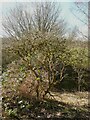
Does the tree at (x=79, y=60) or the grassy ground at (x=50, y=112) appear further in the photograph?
the tree at (x=79, y=60)

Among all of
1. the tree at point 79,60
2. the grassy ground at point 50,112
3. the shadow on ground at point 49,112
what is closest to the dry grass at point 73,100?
the grassy ground at point 50,112

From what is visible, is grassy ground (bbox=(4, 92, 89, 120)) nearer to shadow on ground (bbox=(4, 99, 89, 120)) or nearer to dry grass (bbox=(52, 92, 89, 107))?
shadow on ground (bbox=(4, 99, 89, 120))

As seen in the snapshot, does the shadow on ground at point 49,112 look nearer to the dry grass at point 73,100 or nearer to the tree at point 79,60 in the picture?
the dry grass at point 73,100

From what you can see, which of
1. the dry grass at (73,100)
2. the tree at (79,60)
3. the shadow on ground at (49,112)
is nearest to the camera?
the shadow on ground at (49,112)

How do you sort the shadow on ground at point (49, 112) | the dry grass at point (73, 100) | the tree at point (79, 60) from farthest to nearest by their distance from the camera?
the tree at point (79, 60) < the dry grass at point (73, 100) < the shadow on ground at point (49, 112)

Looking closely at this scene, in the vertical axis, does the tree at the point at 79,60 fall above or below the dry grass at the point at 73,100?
above

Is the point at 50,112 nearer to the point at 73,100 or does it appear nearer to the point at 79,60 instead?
the point at 73,100

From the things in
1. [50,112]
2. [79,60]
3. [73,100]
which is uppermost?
[79,60]

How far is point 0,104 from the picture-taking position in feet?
22.0

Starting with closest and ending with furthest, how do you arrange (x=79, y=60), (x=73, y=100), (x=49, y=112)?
(x=49, y=112) → (x=73, y=100) → (x=79, y=60)

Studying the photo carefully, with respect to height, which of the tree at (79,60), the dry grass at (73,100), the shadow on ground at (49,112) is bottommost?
the shadow on ground at (49,112)

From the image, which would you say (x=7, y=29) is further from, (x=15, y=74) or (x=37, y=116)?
(x=37, y=116)

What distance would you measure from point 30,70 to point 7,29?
24.0ft

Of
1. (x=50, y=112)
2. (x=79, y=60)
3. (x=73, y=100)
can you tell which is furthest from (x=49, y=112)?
(x=79, y=60)
